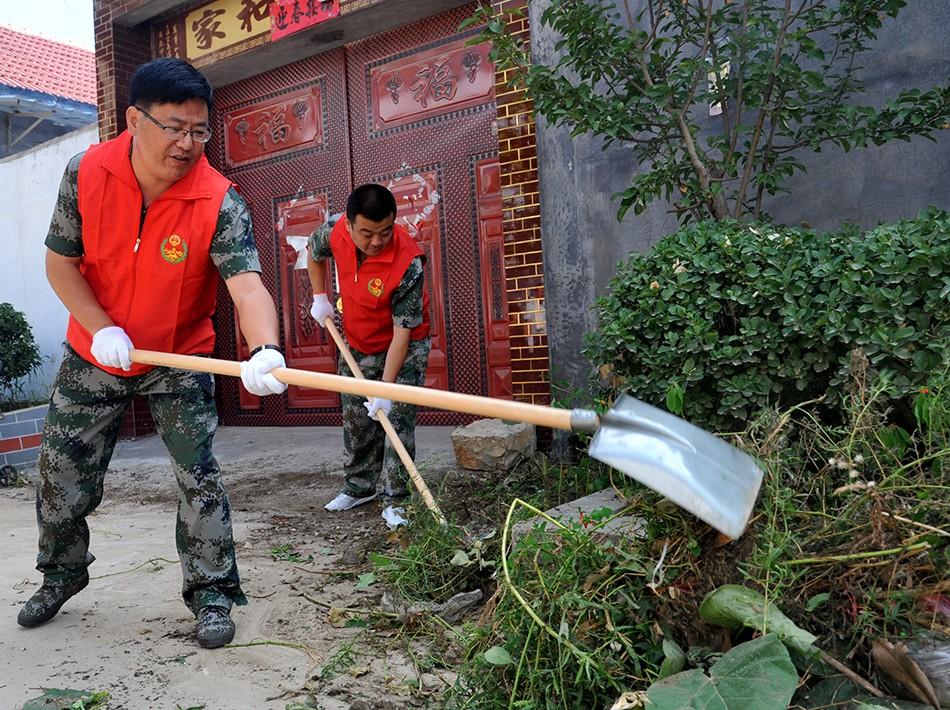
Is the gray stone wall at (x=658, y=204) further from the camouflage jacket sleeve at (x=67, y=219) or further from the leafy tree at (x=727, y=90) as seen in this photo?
the camouflage jacket sleeve at (x=67, y=219)

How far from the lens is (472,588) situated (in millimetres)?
2818

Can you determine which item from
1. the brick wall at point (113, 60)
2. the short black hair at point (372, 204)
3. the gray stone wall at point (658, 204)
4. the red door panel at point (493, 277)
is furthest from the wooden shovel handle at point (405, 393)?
the brick wall at point (113, 60)

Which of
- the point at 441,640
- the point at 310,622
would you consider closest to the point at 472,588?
the point at 441,640

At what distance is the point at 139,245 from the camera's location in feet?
8.50

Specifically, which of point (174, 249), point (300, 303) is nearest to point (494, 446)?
point (174, 249)

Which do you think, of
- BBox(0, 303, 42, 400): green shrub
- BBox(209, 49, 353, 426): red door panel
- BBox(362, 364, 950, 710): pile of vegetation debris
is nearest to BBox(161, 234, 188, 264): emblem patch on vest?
BBox(362, 364, 950, 710): pile of vegetation debris

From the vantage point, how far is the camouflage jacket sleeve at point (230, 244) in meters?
2.64

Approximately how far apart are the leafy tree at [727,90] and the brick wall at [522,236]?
100cm

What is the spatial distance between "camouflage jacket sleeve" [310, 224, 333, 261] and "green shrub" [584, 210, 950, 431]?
6.49ft

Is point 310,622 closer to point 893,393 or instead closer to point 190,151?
point 190,151

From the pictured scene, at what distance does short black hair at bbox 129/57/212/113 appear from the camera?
2473 millimetres

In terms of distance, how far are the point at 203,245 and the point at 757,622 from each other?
213 centimetres

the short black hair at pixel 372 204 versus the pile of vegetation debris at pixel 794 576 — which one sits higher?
the short black hair at pixel 372 204

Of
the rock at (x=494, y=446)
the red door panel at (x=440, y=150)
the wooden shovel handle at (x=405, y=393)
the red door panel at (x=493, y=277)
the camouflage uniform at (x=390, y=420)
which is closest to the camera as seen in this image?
the wooden shovel handle at (x=405, y=393)
